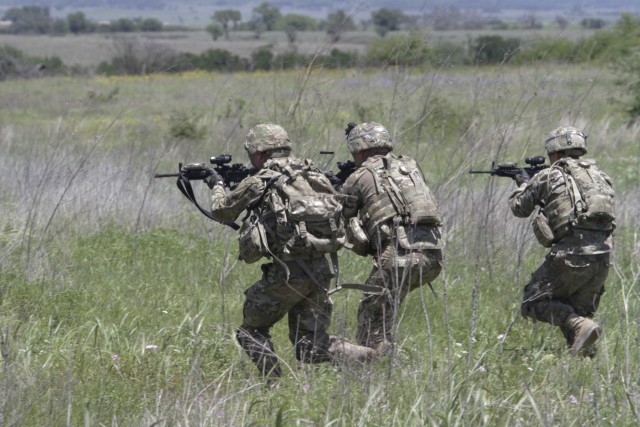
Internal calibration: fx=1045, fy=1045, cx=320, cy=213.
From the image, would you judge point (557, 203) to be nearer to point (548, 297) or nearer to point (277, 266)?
point (548, 297)

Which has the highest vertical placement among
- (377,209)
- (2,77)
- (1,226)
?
(377,209)

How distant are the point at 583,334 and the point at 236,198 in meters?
1.97

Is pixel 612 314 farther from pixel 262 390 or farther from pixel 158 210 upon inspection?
pixel 158 210

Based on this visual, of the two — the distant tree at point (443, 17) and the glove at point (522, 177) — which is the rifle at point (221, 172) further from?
the distant tree at point (443, 17)

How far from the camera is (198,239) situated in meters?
8.33

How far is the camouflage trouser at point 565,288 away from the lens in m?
5.69

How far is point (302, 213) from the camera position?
5039mm

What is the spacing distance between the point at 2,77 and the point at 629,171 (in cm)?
2362

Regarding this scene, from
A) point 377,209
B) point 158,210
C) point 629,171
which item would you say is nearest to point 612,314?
point 377,209

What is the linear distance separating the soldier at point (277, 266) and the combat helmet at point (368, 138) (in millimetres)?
482

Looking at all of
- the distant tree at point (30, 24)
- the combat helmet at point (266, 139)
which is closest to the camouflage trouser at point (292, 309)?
the combat helmet at point (266, 139)

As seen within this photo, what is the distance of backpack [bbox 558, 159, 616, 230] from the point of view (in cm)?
554

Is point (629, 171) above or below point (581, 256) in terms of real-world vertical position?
below

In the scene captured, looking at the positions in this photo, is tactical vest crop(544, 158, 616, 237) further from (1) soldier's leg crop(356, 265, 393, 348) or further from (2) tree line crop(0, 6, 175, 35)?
(2) tree line crop(0, 6, 175, 35)
